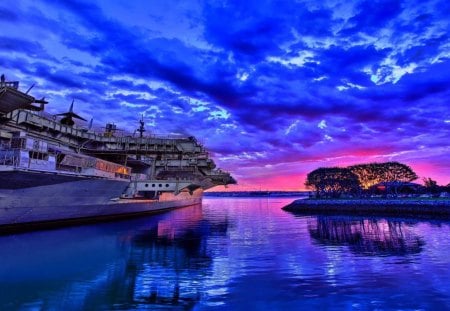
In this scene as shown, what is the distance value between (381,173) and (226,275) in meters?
78.5

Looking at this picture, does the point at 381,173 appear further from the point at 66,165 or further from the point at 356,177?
the point at 66,165

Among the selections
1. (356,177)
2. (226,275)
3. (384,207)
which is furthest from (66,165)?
(356,177)

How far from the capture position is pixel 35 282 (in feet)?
39.0

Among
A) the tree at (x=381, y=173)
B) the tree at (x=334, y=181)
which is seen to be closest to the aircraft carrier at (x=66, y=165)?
the tree at (x=334, y=181)

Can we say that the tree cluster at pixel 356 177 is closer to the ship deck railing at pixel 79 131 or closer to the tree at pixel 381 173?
the tree at pixel 381 173

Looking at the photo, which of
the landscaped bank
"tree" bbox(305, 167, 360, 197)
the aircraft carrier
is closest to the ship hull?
the aircraft carrier

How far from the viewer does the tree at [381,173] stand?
79.9 meters

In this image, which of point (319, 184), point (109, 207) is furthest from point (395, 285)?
point (319, 184)

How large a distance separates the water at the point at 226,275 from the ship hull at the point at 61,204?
5.28 meters

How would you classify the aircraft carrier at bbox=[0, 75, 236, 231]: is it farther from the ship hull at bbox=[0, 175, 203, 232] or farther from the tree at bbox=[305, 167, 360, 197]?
the tree at bbox=[305, 167, 360, 197]

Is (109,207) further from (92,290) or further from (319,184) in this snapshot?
(319,184)

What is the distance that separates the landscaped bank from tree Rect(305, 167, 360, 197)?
708 inches

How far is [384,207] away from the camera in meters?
53.7

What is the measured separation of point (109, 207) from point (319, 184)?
6029cm
